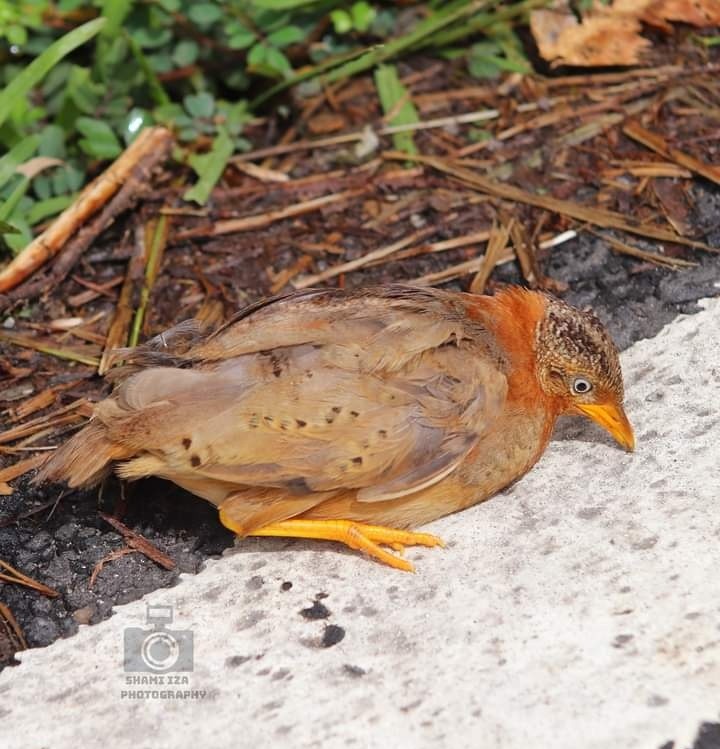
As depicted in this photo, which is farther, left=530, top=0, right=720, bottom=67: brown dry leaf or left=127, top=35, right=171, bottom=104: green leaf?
left=530, top=0, right=720, bottom=67: brown dry leaf

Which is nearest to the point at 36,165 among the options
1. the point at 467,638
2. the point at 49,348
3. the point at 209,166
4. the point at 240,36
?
the point at 209,166

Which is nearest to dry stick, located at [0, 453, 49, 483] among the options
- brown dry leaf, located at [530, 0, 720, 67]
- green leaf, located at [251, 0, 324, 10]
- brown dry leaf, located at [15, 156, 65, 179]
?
brown dry leaf, located at [15, 156, 65, 179]

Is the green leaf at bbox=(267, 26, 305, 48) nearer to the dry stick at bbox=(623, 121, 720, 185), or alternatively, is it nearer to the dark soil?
the dark soil

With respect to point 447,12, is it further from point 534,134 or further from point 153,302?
point 153,302

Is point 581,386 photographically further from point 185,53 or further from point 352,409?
point 185,53

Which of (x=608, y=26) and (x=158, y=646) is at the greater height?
(x=158, y=646)

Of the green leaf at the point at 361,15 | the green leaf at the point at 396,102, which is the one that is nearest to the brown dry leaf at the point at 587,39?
the green leaf at the point at 396,102

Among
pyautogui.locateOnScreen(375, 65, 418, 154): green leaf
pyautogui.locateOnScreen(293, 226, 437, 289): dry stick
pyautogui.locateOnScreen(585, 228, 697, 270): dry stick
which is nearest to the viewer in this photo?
pyautogui.locateOnScreen(585, 228, 697, 270): dry stick
